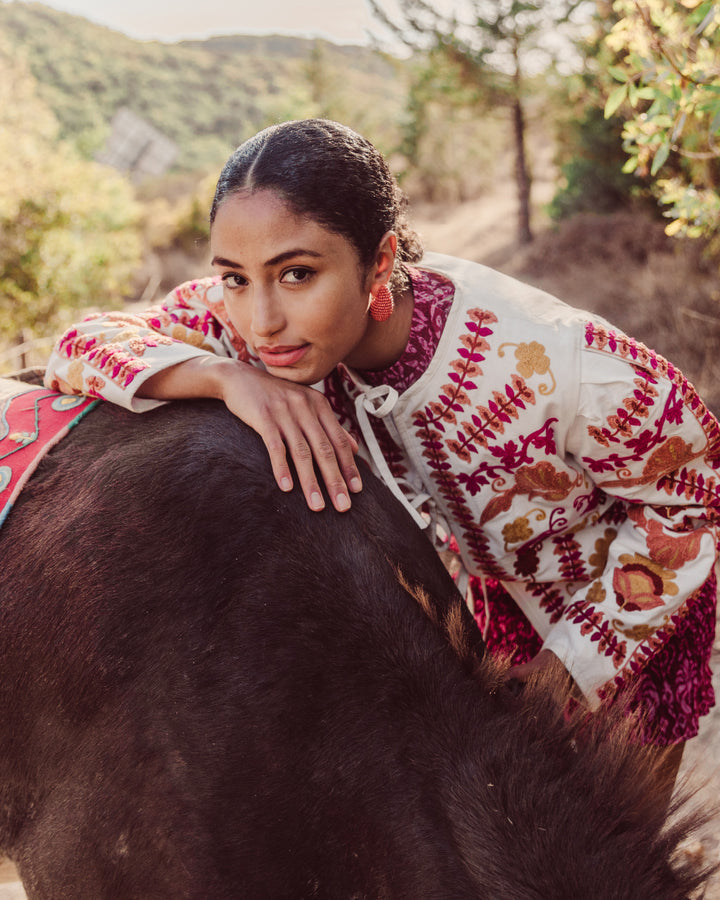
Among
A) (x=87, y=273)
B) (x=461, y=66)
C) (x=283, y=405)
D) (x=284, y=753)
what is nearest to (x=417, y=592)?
(x=284, y=753)

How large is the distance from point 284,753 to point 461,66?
15745 mm

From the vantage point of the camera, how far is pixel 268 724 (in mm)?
1004

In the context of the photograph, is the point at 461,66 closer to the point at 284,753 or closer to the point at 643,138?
the point at 643,138

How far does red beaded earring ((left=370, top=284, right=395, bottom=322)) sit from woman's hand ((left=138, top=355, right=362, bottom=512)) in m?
0.19

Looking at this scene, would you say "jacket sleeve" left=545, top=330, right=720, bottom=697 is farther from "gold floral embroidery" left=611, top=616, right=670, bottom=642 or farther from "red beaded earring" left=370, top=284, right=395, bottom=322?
"red beaded earring" left=370, top=284, right=395, bottom=322

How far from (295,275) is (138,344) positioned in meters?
0.39

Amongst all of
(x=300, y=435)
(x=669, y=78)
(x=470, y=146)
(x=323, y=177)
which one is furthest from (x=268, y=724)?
(x=470, y=146)

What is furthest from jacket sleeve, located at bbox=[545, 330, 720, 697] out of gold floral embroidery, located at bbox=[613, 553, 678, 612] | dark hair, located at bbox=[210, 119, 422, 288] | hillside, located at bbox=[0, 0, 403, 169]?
hillside, located at bbox=[0, 0, 403, 169]

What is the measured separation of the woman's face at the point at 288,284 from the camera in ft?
3.86

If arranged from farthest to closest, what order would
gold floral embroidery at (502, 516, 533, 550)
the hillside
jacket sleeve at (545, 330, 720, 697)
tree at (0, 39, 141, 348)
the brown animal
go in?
the hillside
tree at (0, 39, 141, 348)
gold floral embroidery at (502, 516, 533, 550)
jacket sleeve at (545, 330, 720, 697)
the brown animal

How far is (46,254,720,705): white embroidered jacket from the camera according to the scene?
1394 millimetres

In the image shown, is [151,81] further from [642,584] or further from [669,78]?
[642,584]

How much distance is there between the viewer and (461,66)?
14430mm

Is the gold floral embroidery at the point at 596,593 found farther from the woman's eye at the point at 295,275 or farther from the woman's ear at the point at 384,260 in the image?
the woman's eye at the point at 295,275
